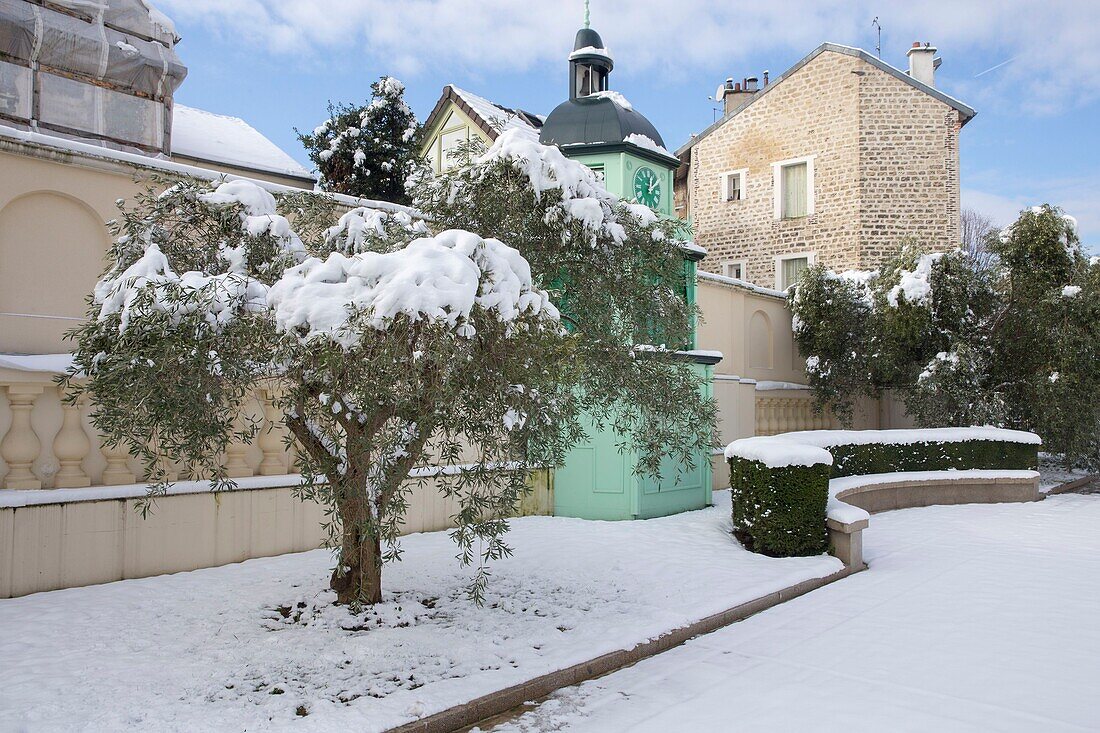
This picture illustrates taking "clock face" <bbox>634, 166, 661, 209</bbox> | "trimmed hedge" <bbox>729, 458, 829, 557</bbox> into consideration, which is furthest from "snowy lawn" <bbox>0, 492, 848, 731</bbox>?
"clock face" <bbox>634, 166, 661, 209</bbox>

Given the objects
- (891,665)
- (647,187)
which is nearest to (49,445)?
(891,665)

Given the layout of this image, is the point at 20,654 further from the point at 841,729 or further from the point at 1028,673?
the point at 1028,673

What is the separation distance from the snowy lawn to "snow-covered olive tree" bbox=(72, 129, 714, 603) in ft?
1.62

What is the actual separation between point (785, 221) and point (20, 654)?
1954 cm

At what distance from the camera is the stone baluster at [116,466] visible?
6016mm

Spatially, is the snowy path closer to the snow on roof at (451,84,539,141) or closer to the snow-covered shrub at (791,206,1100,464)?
the snow-covered shrub at (791,206,1100,464)

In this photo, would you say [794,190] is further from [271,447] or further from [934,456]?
[271,447]

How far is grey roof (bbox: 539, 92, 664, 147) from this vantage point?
9695mm

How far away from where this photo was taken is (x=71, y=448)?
5789mm

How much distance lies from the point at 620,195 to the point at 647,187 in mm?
903

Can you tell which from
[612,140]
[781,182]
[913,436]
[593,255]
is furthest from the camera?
[781,182]

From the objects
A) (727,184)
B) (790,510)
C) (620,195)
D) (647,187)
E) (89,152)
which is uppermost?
(727,184)

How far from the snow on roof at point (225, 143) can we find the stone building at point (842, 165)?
11.8m

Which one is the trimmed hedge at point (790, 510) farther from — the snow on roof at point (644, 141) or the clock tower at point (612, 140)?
the snow on roof at point (644, 141)
